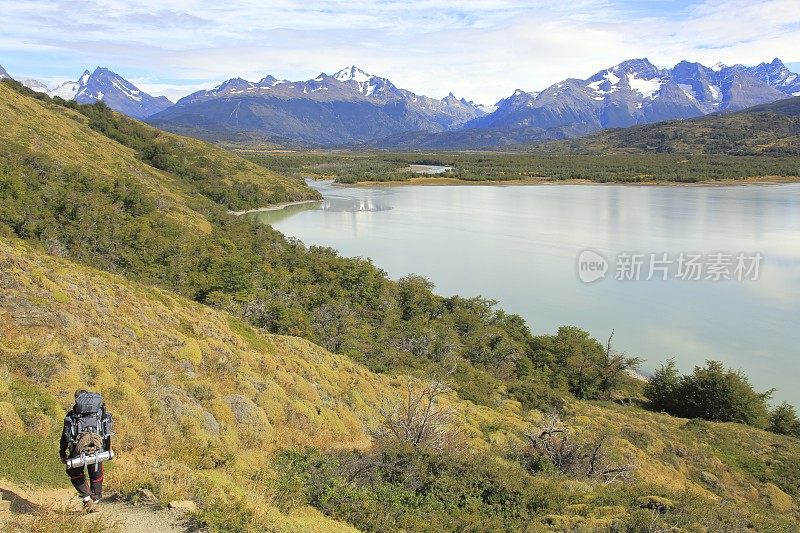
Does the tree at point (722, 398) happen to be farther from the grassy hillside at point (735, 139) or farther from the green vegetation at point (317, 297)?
the grassy hillside at point (735, 139)

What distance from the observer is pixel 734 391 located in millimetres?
21828

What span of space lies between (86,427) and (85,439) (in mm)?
115

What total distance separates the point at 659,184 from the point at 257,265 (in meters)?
108

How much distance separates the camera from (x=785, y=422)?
20797 millimetres

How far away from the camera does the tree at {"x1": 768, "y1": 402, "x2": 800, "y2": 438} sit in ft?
68.0

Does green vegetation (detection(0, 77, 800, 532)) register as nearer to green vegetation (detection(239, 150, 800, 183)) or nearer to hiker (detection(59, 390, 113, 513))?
hiker (detection(59, 390, 113, 513))

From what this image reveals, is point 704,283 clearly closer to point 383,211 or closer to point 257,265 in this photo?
point 257,265

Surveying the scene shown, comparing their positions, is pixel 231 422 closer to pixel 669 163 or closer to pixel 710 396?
pixel 710 396

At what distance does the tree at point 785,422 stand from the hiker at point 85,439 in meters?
24.5

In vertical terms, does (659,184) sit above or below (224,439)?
above

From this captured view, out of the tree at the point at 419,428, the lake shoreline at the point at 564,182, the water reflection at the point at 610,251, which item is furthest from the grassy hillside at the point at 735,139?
the tree at the point at 419,428

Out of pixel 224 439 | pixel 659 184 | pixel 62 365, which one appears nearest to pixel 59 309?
pixel 62 365

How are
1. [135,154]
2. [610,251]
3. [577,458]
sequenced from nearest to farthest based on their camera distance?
[577,458], [610,251], [135,154]

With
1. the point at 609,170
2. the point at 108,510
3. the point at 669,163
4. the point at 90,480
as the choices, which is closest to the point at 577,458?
the point at 108,510
